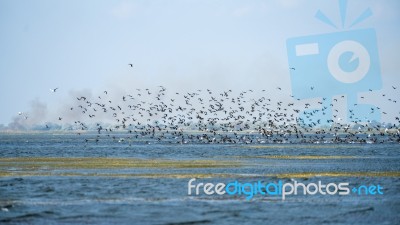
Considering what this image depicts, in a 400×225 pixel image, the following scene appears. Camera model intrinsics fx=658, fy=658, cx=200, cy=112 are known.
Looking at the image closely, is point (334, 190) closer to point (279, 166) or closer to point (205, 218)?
point (205, 218)

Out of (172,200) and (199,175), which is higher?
(199,175)

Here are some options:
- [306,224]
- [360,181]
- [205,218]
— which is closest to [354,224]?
[306,224]

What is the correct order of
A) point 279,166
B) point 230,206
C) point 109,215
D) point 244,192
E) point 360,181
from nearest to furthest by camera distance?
point 109,215 < point 230,206 < point 244,192 < point 360,181 < point 279,166

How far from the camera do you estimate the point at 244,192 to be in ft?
164

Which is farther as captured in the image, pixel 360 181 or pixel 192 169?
pixel 192 169

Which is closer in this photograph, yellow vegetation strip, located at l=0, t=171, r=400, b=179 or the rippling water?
the rippling water

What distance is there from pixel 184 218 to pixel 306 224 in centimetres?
707

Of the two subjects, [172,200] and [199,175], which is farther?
[199,175]

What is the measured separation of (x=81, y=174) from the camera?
66.1 m

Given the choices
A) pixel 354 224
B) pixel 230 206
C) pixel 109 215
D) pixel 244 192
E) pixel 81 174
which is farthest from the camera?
pixel 81 174

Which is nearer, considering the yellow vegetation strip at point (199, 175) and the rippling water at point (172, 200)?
the rippling water at point (172, 200)

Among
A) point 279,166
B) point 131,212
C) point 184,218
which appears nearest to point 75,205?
point 131,212

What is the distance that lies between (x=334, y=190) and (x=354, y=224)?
14.7 metres

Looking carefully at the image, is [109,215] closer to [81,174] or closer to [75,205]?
[75,205]
